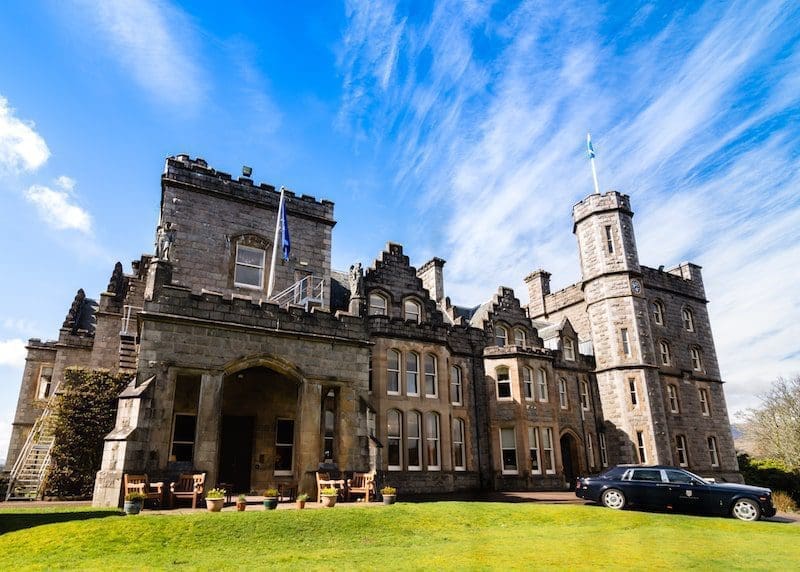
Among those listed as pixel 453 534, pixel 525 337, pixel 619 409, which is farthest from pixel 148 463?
pixel 619 409

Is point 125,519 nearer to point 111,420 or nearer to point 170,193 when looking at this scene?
point 111,420

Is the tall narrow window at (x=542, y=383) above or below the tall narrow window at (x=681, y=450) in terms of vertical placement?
above

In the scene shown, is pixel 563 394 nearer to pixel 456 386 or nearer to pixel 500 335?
pixel 500 335

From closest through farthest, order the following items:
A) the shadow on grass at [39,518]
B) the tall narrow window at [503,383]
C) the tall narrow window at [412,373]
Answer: the shadow on grass at [39,518] < the tall narrow window at [412,373] < the tall narrow window at [503,383]

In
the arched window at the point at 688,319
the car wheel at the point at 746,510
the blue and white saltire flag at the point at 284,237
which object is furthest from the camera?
the arched window at the point at 688,319

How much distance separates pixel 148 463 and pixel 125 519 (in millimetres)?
3645

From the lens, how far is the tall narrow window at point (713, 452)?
33.0 meters

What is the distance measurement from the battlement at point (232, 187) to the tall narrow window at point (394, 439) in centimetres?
938

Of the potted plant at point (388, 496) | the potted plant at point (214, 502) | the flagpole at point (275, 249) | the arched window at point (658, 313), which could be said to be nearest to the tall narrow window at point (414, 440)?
the potted plant at point (388, 496)

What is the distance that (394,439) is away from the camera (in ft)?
75.6

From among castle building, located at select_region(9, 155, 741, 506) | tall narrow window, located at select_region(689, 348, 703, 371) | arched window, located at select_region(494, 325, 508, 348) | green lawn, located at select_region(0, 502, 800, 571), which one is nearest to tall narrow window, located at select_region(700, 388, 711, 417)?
castle building, located at select_region(9, 155, 741, 506)

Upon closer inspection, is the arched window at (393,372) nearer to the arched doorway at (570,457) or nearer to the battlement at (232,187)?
the battlement at (232,187)

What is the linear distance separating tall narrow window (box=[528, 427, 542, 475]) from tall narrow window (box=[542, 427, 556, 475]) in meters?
0.28

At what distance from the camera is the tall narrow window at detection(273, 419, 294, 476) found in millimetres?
20469
